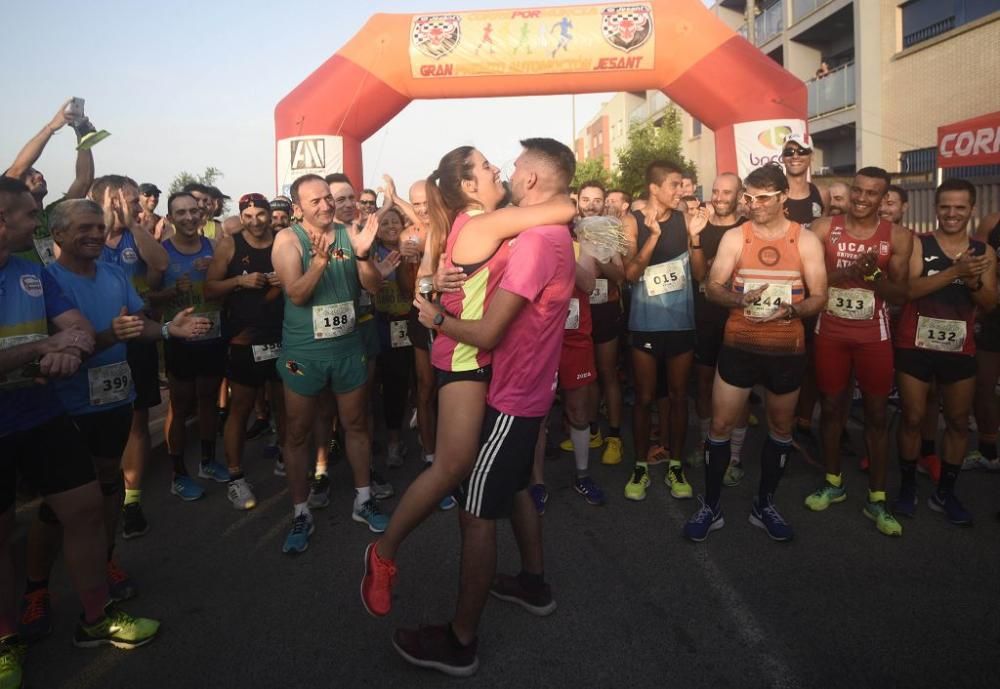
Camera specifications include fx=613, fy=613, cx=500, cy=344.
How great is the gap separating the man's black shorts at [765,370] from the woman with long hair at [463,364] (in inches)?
62.1

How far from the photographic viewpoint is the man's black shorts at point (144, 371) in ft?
12.8

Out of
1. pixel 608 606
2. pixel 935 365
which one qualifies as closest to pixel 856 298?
pixel 935 365

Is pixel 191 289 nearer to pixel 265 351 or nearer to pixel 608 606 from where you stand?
pixel 265 351

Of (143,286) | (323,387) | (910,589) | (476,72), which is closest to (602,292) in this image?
(323,387)

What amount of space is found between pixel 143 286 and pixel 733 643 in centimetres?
434

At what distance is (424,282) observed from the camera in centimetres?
252

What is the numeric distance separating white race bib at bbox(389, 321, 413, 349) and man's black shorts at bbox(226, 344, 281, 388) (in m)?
0.93

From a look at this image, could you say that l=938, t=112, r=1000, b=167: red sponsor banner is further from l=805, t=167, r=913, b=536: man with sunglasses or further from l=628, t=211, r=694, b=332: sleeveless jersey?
l=628, t=211, r=694, b=332: sleeveless jersey

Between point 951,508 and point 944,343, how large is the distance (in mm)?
985

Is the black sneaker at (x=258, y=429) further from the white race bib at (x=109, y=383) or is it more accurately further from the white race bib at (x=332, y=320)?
the white race bib at (x=109, y=383)

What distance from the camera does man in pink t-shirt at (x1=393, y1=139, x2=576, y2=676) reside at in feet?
7.53

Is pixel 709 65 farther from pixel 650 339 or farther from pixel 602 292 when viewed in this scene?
pixel 650 339

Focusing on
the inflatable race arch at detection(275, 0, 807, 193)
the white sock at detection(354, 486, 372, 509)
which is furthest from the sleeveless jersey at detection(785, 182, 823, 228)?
the inflatable race arch at detection(275, 0, 807, 193)

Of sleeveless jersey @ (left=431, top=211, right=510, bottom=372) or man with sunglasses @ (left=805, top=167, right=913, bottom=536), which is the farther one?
man with sunglasses @ (left=805, top=167, right=913, bottom=536)
